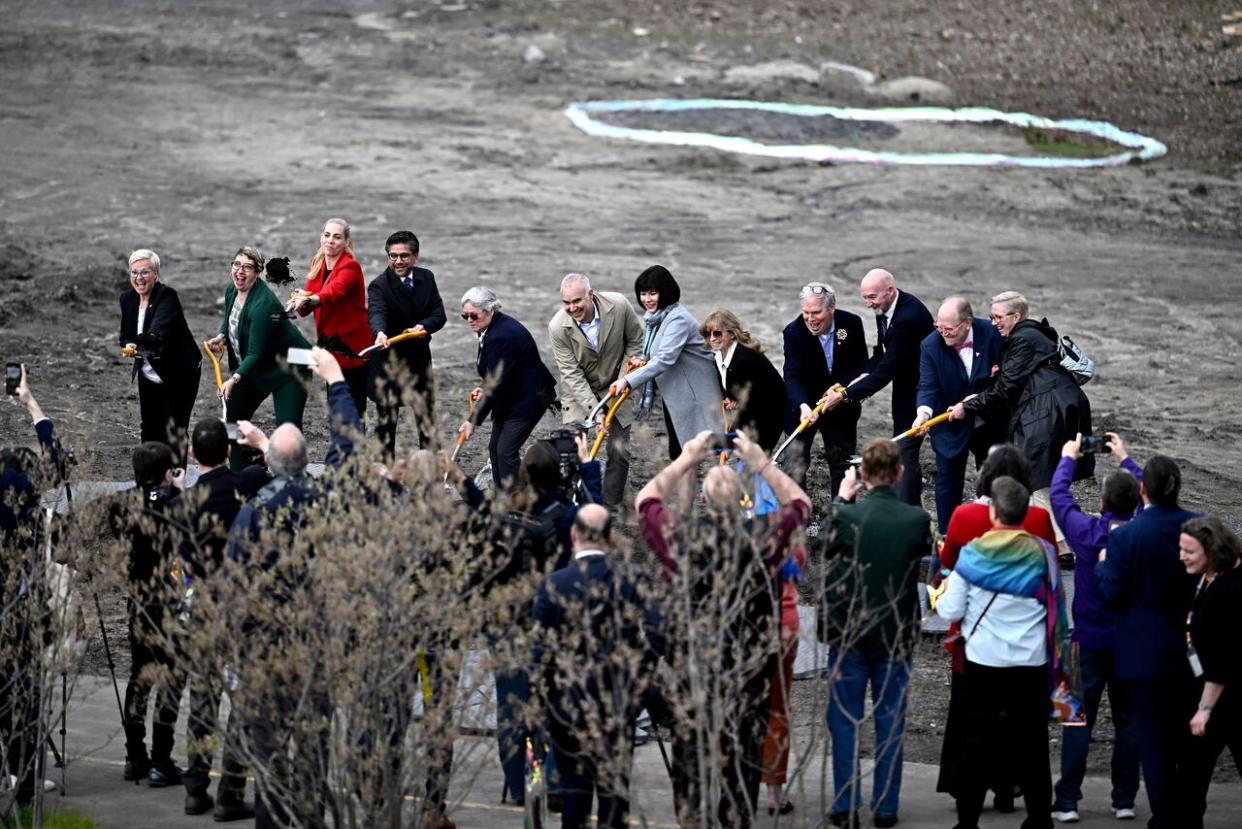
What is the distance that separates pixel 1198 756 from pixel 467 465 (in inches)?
308

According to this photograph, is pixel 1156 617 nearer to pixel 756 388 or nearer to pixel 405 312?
pixel 756 388

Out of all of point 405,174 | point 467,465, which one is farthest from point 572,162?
point 467,465

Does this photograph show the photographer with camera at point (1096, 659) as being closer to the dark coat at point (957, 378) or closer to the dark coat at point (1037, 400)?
the dark coat at point (1037, 400)

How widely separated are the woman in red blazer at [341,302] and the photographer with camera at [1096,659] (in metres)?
6.00

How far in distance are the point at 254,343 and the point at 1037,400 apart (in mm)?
5252

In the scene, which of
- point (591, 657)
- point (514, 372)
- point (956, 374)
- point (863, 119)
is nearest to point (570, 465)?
point (591, 657)

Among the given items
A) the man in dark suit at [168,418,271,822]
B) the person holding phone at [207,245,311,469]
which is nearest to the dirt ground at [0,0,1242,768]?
the person holding phone at [207,245,311,469]

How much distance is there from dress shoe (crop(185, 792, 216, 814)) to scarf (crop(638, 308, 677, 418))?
4521 millimetres

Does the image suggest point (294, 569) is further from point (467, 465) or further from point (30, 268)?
point (30, 268)

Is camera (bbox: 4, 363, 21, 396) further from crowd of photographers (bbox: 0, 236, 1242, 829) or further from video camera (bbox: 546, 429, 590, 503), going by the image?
video camera (bbox: 546, 429, 590, 503)

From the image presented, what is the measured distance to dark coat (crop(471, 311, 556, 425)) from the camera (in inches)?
469

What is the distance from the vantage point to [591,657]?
22.6ft

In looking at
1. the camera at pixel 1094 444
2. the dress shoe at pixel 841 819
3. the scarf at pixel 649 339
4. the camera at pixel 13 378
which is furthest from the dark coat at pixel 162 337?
the camera at pixel 1094 444

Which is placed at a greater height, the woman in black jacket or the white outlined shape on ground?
the white outlined shape on ground
